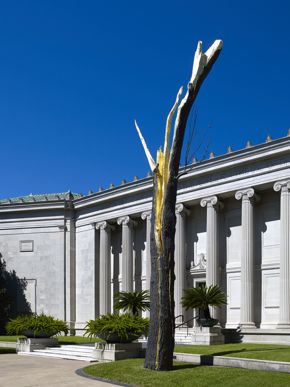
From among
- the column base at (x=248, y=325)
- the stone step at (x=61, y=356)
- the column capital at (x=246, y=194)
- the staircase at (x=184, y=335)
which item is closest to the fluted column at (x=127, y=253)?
the staircase at (x=184, y=335)

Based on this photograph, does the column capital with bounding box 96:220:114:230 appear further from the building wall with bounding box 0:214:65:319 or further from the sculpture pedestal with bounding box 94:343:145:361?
the sculpture pedestal with bounding box 94:343:145:361

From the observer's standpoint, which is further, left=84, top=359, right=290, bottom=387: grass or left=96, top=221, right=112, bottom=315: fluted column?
left=96, top=221, right=112, bottom=315: fluted column

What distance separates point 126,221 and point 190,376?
109 feet

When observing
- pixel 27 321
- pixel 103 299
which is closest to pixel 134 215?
pixel 103 299

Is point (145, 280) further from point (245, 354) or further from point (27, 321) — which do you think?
point (245, 354)

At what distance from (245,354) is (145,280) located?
2922cm

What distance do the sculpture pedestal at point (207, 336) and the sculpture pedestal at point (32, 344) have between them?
8.63 m

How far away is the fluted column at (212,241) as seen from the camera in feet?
152

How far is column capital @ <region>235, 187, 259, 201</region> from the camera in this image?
43.9 metres

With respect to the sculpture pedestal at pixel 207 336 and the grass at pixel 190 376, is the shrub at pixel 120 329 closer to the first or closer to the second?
the grass at pixel 190 376

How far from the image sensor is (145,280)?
178 ft

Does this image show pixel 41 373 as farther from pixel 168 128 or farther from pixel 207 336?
pixel 207 336

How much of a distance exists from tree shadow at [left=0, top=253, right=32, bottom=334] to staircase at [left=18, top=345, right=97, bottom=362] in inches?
928

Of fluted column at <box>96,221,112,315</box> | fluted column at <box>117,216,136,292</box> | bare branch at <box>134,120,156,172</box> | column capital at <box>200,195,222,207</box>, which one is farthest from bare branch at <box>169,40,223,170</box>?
fluted column at <box>96,221,112,315</box>
